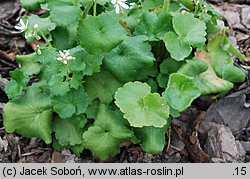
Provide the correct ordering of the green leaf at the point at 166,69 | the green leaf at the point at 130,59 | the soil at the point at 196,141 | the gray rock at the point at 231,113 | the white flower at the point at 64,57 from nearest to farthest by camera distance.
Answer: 1. the white flower at the point at 64,57
2. the green leaf at the point at 130,59
3. the green leaf at the point at 166,69
4. the soil at the point at 196,141
5. the gray rock at the point at 231,113

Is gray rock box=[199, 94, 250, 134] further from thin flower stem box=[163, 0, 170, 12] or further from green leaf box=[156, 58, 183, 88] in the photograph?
thin flower stem box=[163, 0, 170, 12]

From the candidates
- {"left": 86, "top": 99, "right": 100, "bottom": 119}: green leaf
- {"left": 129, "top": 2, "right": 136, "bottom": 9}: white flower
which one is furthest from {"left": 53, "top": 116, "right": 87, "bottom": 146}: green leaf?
{"left": 129, "top": 2, "right": 136, "bottom": 9}: white flower

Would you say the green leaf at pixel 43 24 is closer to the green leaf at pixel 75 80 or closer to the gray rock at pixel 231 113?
the green leaf at pixel 75 80

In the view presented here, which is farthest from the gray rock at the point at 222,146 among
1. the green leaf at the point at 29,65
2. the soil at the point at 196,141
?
the green leaf at the point at 29,65

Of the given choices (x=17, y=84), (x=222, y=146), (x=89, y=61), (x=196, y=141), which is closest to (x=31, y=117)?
(x=17, y=84)

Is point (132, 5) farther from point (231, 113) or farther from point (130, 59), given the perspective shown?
point (231, 113)
